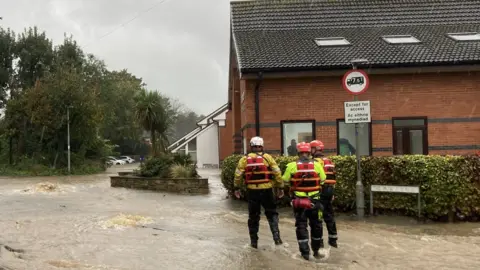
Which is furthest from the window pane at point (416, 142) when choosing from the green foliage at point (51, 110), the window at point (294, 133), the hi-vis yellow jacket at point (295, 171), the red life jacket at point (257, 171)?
the green foliage at point (51, 110)

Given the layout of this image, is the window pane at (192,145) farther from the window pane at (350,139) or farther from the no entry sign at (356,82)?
the no entry sign at (356,82)

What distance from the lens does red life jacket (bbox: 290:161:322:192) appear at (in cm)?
711

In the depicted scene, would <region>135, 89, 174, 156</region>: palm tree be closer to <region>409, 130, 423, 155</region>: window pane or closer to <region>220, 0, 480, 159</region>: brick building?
<region>220, 0, 480, 159</region>: brick building

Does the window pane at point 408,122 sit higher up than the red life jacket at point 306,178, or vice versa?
the window pane at point 408,122

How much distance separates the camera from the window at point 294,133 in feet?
51.4

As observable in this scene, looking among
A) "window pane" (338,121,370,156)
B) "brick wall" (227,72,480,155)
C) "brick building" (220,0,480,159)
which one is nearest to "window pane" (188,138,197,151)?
"brick building" (220,0,480,159)

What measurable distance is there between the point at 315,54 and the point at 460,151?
5625 mm

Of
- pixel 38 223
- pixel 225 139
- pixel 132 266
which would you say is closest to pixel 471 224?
pixel 132 266

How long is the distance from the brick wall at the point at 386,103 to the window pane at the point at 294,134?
24 cm

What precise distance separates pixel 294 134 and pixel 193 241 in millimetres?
8055

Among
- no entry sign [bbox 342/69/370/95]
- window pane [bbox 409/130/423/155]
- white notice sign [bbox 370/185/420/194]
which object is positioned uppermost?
no entry sign [bbox 342/69/370/95]

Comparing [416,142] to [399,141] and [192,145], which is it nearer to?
Answer: [399,141]

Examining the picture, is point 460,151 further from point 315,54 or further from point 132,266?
point 132,266

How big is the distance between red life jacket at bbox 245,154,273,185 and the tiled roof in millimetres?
7685
